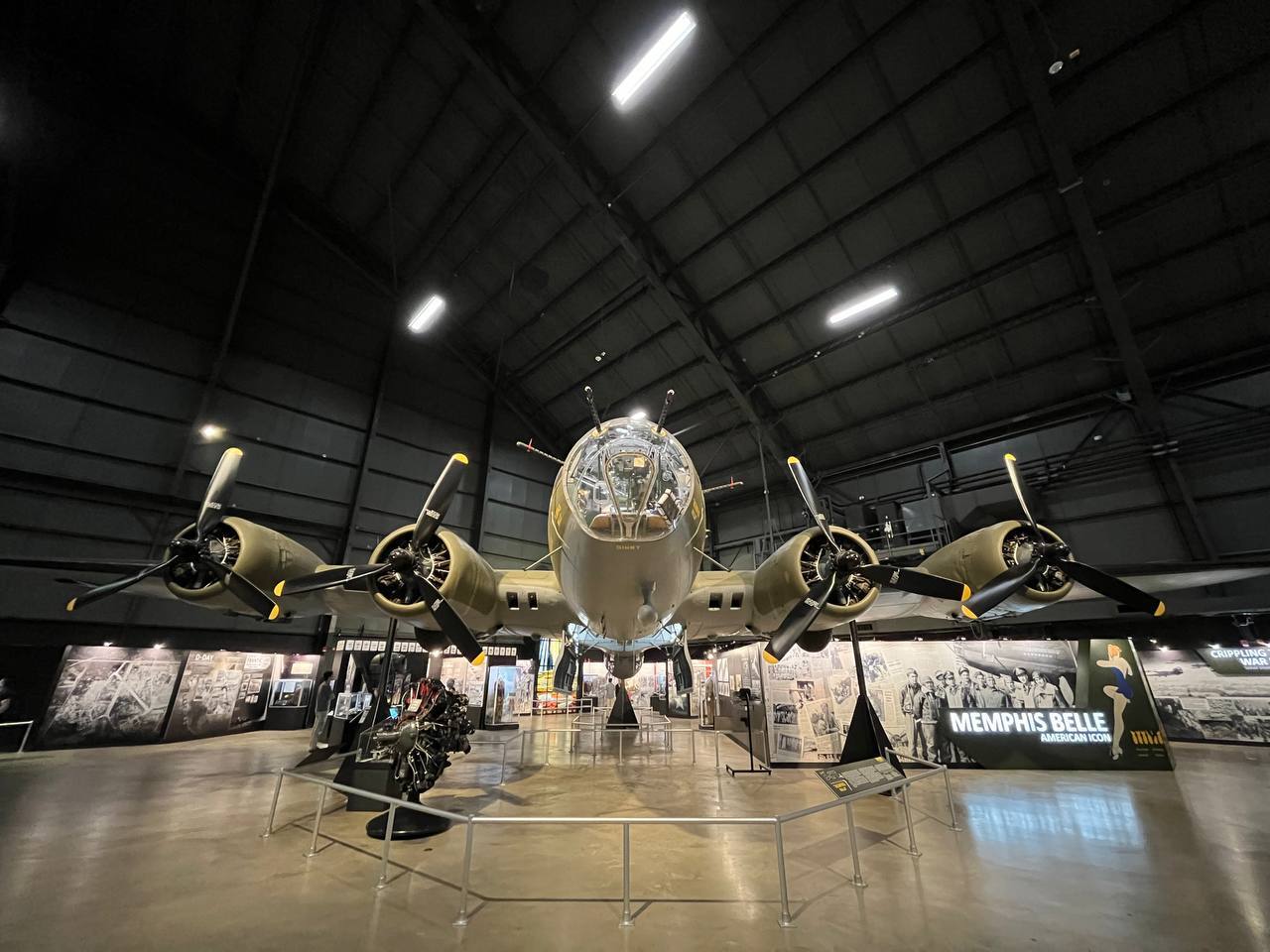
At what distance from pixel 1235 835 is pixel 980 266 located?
14.9m

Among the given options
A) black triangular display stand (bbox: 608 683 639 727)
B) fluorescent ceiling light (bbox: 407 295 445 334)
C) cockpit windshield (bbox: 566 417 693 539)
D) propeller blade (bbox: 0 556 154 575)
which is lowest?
black triangular display stand (bbox: 608 683 639 727)

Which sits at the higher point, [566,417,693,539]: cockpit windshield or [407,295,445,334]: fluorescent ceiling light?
[407,295,445,334]: fluorescent ceiling light

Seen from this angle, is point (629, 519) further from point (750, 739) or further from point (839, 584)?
point (750, 739)

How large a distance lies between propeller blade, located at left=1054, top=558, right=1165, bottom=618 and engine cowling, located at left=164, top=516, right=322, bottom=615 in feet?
39.9

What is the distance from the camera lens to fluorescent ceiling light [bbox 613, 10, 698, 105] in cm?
1145

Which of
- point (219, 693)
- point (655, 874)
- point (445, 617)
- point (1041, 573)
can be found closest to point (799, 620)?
point (655, 874)

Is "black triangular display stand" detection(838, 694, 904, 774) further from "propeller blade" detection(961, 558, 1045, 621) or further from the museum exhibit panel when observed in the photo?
"propeller blade" detection(961, 558, 1045, 621)

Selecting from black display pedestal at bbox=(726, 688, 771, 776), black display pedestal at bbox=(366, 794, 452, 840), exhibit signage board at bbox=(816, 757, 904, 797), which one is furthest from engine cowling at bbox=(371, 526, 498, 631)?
black display pedestal at bbox=(726, 688, 771, 776)

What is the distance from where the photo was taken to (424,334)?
2522 cm

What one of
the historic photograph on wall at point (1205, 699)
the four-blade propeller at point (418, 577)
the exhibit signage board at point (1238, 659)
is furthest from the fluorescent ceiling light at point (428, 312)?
the exhibit signage board at point (1238, 659)

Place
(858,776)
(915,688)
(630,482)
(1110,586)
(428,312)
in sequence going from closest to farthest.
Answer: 1. (630,482)
2. (858,776)
3. (1110,586)
4. (915,688)
5. (428,312)

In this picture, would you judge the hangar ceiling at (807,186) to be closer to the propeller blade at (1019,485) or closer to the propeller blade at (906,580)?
the propeller blade at (1019,485)

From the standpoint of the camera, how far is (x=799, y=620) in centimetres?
648

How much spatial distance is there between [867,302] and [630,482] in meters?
14.9
